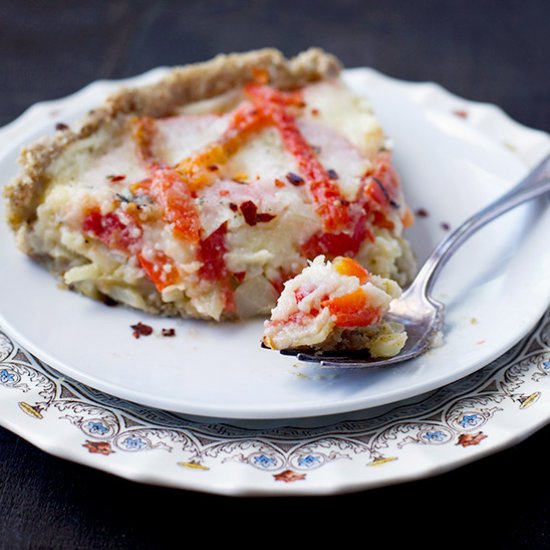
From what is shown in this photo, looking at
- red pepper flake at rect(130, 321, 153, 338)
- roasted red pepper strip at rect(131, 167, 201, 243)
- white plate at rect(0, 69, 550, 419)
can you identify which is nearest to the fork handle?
white plate at rect(0, 69, 550, 419)

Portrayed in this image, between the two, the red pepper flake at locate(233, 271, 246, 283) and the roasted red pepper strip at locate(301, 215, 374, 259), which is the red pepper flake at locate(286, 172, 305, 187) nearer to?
the roasted red pepper strip at locate(301, 215, 374, 259)

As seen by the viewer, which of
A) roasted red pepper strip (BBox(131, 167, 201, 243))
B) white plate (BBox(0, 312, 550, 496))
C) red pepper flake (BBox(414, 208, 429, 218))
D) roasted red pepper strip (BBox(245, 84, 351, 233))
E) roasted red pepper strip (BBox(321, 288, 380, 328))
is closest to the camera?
white plate (BBox(0, 312, 550, 496))

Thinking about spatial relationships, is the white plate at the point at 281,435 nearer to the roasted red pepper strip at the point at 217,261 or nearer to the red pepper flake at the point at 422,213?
the roasted red pepper strip at the point at 217,261

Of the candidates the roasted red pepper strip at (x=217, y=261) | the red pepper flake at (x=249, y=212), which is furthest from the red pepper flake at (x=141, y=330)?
the red pepper flake at (x=249, y=212)

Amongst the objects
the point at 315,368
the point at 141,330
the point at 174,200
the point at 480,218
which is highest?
the point at 480,218

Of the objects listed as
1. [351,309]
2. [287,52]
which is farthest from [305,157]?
[287,52]

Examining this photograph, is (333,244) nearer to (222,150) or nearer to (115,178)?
(222,150)
